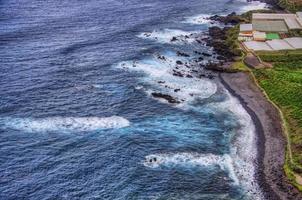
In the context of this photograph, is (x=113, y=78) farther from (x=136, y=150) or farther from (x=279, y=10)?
(x=279, y=10)

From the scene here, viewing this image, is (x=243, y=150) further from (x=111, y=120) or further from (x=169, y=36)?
(x=169, y=36)

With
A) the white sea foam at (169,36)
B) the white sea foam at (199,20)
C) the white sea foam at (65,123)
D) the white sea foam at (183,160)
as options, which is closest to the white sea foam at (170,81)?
the white sea foam at (169,36)

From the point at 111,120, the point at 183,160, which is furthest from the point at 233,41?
the point at 183,160

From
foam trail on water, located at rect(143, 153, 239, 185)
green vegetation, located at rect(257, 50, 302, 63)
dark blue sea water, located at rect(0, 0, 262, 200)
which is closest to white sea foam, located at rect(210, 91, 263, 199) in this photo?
dark blue sea water, located at rect(0, 0, 262, 200)

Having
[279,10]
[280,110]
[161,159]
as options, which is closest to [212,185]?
[161,159]

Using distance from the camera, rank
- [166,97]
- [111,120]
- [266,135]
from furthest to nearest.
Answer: [166,97], [111,120], [266,135]

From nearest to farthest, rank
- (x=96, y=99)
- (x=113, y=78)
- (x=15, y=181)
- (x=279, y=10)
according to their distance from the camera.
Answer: (x=15, y=181)
(x=96, y=99)
(x=113, y=78)
(x=279, y=10)
